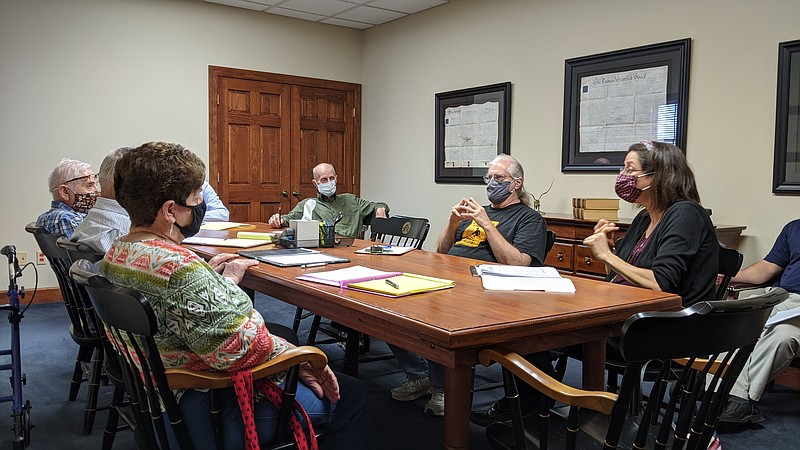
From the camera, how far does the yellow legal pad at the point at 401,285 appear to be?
6.09 ft

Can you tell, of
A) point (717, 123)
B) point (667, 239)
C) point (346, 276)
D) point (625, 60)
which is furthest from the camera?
point (625, 60)

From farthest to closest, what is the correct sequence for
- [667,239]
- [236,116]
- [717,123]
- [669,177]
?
[236,116] < [717,123] < [669,177] < [667,239]

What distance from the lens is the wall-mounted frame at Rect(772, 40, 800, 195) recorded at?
Result: 3311 millimetres

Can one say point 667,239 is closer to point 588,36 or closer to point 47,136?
point 588,36

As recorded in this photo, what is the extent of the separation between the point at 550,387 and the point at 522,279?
2.53ft

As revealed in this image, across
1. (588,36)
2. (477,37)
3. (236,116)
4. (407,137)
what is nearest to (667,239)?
(588,36)

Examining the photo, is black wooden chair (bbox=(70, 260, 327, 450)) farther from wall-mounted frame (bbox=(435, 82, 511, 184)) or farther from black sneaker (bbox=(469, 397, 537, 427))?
wall-mounted frame (bbox=(435, 82, 511, 184))

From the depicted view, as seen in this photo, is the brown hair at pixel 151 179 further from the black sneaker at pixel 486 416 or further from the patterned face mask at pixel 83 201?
the patterned face mask at pixel 83 201

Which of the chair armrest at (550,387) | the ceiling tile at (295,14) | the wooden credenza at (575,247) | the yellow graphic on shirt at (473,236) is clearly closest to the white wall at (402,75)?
the ceiling tile at (295,14)

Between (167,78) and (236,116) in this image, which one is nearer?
(167,78)

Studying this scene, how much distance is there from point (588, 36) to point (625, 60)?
1.25 feet

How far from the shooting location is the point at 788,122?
132 inches

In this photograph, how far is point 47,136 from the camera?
5.00m

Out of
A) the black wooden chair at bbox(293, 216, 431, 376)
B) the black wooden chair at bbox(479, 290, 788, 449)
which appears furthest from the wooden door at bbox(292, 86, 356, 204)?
the black wooden chair at bbox(479, 290, 788, 449)
